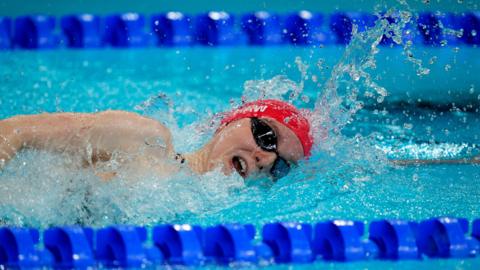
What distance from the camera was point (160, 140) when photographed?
2393mm

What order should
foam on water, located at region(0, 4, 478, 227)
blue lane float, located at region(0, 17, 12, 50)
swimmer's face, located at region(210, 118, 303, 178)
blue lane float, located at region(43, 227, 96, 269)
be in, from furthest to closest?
1. blue lane float, located at region(0, 17, 12, 50)
2. swimmer's face, located at region(210, 118, 303, 178)
3. foam on water, located at region(0, 4, 478, 227)
4. blue lane float, located at region(43, 227, 96, 269)

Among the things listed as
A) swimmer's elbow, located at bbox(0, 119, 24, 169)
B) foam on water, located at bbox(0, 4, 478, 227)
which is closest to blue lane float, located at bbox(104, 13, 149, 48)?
foam on water, located at bbox(0, 4, 478, 227)

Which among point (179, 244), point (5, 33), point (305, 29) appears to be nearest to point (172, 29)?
point (305, 29)

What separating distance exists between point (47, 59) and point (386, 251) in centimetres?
258

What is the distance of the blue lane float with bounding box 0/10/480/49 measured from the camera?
4.34 metres

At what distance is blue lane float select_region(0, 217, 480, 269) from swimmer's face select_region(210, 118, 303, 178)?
26 cm

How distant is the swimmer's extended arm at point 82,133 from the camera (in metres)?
2.26

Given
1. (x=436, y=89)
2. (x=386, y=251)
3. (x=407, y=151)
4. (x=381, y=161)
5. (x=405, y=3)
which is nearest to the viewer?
(x=386, y=251)

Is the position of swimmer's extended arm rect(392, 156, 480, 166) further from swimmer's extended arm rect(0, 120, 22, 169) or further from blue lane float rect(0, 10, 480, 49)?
swimmer's extended arm rect(0, 120, 22, 169)

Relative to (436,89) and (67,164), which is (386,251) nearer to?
(67,164)

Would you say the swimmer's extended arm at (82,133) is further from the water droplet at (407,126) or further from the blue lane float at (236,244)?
the water droplet at (407,126)

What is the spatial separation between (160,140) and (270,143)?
1.25 feet

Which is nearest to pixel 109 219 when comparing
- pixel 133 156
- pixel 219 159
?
pixel 133 156

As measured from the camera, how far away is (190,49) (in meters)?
4.41
